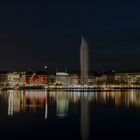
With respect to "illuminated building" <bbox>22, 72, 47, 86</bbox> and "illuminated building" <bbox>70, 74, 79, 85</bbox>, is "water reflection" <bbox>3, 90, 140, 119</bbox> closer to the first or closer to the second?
"illuminated building" <bbox>70, 74, 79, 85</bbox>

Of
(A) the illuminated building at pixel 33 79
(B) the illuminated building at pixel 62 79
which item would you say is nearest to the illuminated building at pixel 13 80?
(A) the illuminated building at pixel 33 79

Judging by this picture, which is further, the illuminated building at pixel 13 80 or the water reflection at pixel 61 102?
the illuminated building at pixel 13 80

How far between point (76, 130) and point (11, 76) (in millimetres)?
114669

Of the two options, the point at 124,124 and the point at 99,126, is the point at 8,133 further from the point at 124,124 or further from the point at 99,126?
the point at 124,124

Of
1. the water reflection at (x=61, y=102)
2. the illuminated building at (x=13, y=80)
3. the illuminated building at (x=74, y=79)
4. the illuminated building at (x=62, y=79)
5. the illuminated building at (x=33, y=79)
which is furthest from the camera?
the illuminated building at (x=33, y=79)

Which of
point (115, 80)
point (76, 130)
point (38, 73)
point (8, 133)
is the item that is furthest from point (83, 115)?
point (38, 73)

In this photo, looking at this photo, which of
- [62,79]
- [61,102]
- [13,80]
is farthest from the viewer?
[62,79]

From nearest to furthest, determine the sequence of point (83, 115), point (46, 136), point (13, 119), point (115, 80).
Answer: point (46, 136) < point (13, 119) < point (83, 115) < point (115, 80)

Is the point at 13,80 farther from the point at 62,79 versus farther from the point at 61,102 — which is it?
the point at 61,102

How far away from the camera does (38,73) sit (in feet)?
469

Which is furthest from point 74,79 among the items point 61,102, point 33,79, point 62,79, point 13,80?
point 61,102

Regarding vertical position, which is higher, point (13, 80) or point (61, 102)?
point (13, 80)

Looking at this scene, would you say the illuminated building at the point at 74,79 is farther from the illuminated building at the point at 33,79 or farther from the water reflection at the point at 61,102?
the water reflection at the point at 61,102

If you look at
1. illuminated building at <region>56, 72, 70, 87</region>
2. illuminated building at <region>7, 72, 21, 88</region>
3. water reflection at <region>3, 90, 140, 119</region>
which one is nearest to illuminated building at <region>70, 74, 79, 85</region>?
illuminated building at <region>56, 72, 70, 87</region>
